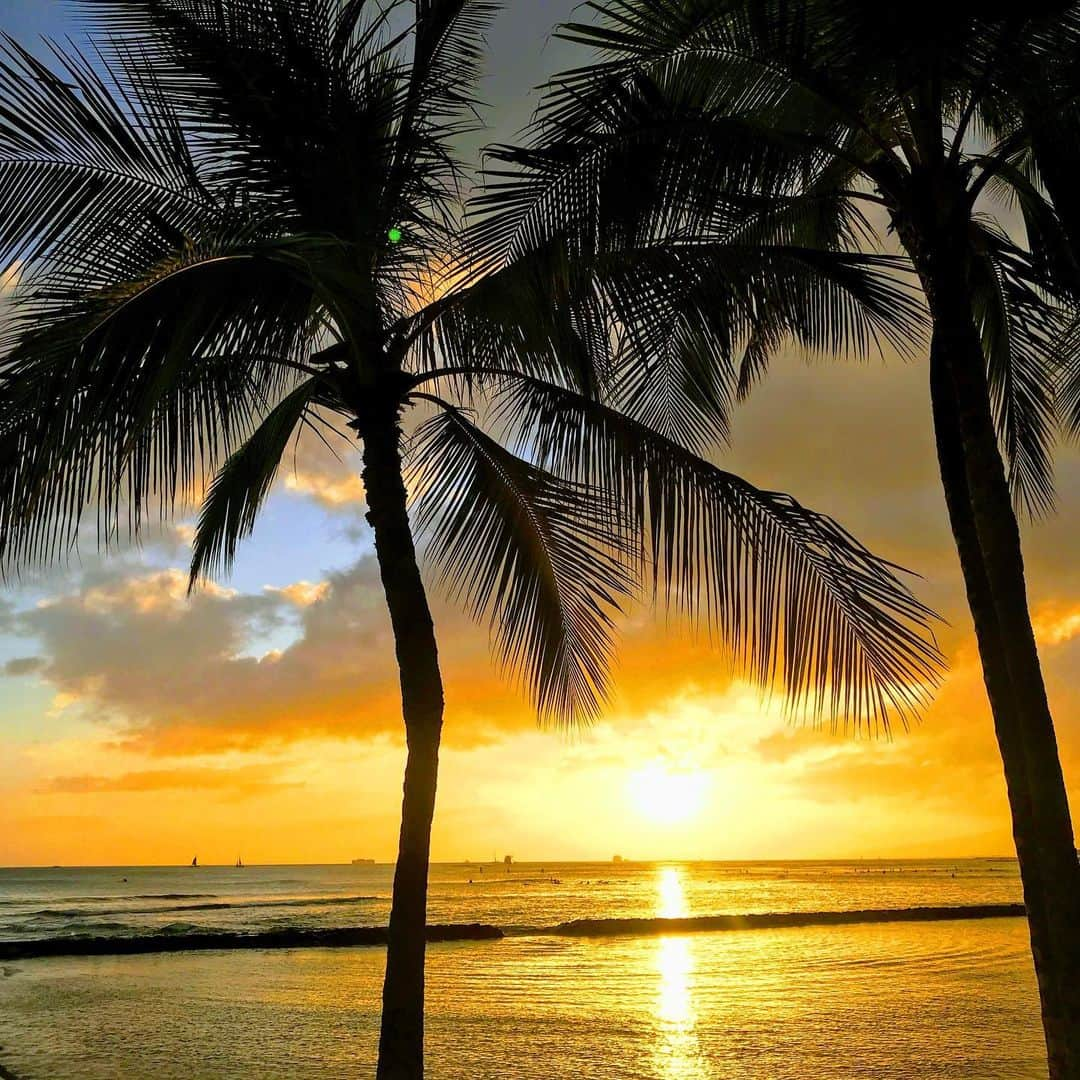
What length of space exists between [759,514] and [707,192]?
185cm

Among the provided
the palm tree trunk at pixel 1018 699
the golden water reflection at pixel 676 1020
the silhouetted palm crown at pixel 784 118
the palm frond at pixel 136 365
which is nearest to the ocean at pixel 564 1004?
the golden water reflection at pixel 676 1020

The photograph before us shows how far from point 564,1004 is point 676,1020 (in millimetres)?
2377

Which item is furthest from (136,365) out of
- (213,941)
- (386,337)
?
(213,941)

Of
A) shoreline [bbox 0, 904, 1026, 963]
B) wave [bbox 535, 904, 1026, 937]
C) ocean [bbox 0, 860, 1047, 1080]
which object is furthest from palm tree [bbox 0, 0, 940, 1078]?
wave [bbox 535, 904, 1026, 937]

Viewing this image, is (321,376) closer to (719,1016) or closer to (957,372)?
(957,372)

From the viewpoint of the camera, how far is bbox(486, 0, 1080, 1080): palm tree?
4805 mm

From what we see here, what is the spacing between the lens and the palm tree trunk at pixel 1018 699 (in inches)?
187

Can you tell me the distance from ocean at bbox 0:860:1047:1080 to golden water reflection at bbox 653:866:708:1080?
0.18ft

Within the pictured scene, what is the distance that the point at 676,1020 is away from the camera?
48.9ft

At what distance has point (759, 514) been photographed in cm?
634

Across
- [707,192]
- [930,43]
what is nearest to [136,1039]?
[707,192]

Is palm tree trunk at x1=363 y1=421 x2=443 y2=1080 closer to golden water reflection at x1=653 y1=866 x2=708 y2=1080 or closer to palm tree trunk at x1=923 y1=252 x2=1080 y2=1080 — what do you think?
palm tree trunk at x1=923 y1=252 x2=1080 y2=1080

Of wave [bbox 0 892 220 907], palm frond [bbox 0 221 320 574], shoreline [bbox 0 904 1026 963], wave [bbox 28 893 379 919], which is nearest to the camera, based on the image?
palm frond [bbox 0 221 320 574]

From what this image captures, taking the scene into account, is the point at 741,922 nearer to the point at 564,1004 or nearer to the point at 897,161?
the point at 564,1004
